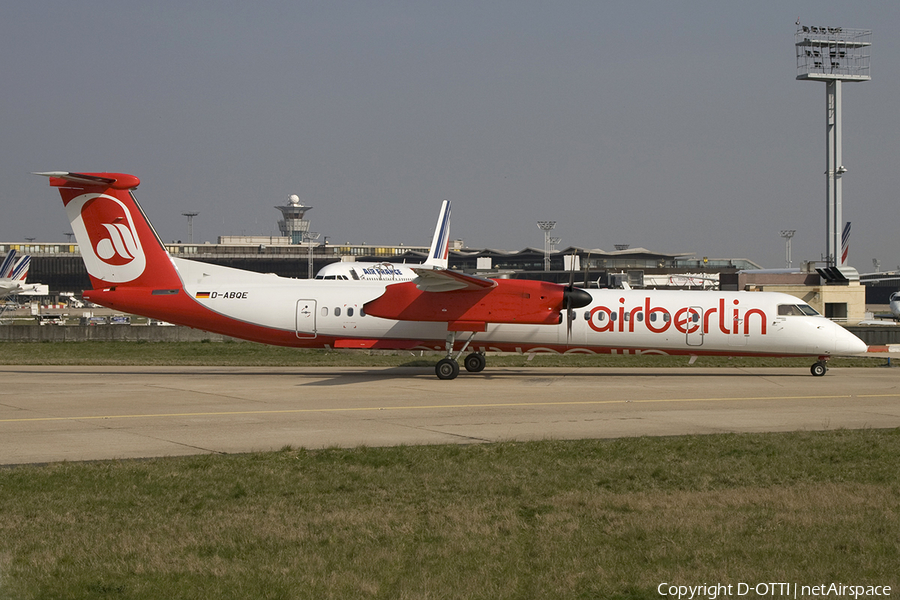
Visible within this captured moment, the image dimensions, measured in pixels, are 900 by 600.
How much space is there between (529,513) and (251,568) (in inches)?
130

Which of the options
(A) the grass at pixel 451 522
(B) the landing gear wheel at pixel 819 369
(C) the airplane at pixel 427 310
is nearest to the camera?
(A) the grass at pixel 451 522

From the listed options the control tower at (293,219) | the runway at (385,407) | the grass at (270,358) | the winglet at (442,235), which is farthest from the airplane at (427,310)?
the control tower at (293,219)

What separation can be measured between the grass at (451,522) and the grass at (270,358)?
16.3 m

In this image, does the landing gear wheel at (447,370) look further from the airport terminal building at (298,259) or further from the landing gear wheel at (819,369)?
the airport terminal building at (298,259)

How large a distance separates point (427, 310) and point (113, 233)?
9787 millimetres

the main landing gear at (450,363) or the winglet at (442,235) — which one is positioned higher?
the winglet at (442,235)

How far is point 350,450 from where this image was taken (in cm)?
1229

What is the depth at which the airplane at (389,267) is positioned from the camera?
56.9m

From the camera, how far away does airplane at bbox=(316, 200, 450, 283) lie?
2240 inches

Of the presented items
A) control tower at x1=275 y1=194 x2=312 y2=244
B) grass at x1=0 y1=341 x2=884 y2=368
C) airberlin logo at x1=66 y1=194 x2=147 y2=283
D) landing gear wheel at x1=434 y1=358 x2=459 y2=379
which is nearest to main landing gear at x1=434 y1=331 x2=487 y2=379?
landing gear wheel at x1=434 y1=358 x2=459 y2=379

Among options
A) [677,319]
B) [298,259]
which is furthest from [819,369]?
[298,259]

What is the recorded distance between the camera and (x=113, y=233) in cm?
2381

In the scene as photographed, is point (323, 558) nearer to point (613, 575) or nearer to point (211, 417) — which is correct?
point (613, 575)

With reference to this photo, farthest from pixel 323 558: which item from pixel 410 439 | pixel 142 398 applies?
pixel 142 398
